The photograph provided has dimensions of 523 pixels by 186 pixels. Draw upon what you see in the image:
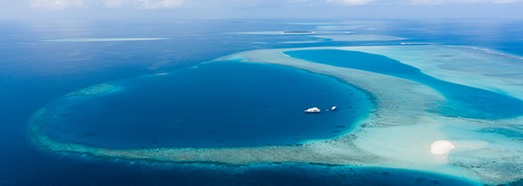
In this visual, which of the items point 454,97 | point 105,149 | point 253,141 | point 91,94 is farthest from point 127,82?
point 454,97

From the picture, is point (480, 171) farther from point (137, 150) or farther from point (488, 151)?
point (137, 150)

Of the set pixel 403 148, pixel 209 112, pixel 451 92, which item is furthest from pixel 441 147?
pixel 209 112

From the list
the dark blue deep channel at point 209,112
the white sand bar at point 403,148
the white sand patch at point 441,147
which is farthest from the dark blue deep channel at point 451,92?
the dark blue deep channel at point 209,112

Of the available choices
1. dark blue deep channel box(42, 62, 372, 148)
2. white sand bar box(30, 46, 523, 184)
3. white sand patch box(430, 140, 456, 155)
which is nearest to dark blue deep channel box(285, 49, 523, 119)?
white sand bar box(30, 46, 523, 184)

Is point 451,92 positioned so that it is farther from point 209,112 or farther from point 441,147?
point 209,112

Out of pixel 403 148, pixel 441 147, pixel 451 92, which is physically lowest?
pixel 403 148

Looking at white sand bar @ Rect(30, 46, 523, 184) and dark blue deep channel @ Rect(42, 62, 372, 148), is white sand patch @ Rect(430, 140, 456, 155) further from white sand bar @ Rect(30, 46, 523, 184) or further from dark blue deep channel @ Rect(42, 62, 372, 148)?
dark blue deep channel @ Rect(42, 62, 372, 148)

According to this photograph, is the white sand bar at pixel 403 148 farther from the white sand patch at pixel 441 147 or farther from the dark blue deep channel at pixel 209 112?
the dark blue deep channel at pixel 209 112
